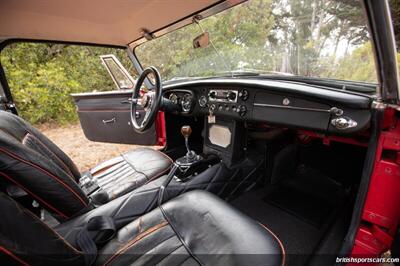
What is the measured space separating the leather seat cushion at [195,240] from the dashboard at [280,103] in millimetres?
598

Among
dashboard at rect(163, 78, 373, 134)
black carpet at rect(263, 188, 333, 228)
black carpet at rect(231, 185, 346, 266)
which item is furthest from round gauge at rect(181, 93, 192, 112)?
black carpet at rect(263, 188, 333, 228)

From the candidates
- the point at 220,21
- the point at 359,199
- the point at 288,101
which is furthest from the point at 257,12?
the point at 359,199

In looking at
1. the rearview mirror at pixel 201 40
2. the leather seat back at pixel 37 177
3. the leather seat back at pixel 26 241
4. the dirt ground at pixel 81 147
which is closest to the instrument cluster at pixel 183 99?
the rearview mirror at pixel 201 40

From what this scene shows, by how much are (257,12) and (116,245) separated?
1.61 m

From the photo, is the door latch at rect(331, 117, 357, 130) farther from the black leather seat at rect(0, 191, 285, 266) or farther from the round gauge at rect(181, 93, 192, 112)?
the round gauge at rect(181, 93, 192, 112)

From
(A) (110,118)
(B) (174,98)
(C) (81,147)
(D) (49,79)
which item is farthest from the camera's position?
(D) (49,79)

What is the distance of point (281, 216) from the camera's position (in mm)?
1560

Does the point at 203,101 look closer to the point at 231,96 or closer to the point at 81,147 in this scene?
the point at 231,96

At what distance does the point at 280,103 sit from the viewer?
1.28 metres

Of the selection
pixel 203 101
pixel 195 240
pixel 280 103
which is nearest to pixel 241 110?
pixel 280 103

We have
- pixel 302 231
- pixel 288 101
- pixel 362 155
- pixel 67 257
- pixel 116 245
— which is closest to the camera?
pixel 67 257

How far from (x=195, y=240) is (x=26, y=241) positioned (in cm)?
57

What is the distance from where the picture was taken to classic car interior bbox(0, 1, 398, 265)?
0.84 m

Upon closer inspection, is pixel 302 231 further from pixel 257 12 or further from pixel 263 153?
pixel 257 12
